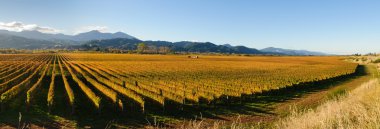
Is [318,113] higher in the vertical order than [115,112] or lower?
higher

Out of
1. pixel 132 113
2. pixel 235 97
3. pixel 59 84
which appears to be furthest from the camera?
pixel 59 84

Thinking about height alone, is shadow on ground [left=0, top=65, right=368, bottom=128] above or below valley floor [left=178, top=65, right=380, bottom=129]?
below

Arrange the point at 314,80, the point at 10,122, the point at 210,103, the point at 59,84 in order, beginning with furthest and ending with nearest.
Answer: the point at 314,80 < the point at 59,84 < the point at 210,103 < the point at 10,122

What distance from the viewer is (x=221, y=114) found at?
22219mm

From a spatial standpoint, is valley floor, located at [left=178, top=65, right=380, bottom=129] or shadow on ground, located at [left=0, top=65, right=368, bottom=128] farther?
shadow on ground, located at [left=0, top=65, right=368, bottom=128]

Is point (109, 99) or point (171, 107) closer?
point (171, 107)

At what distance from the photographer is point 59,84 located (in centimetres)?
3556

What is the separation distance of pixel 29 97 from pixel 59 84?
13151 mm

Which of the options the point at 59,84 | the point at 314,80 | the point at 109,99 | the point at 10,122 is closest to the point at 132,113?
the point at 109,99

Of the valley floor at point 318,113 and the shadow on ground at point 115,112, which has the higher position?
the valley floor at point 318,113

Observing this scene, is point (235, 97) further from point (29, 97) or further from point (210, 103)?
point (29, 97)

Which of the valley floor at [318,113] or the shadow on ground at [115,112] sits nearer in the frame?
the valley floor at [318,113]

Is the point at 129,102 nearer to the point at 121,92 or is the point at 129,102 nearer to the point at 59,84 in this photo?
the point at 121,92

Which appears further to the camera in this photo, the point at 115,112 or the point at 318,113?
the point at 115,112
